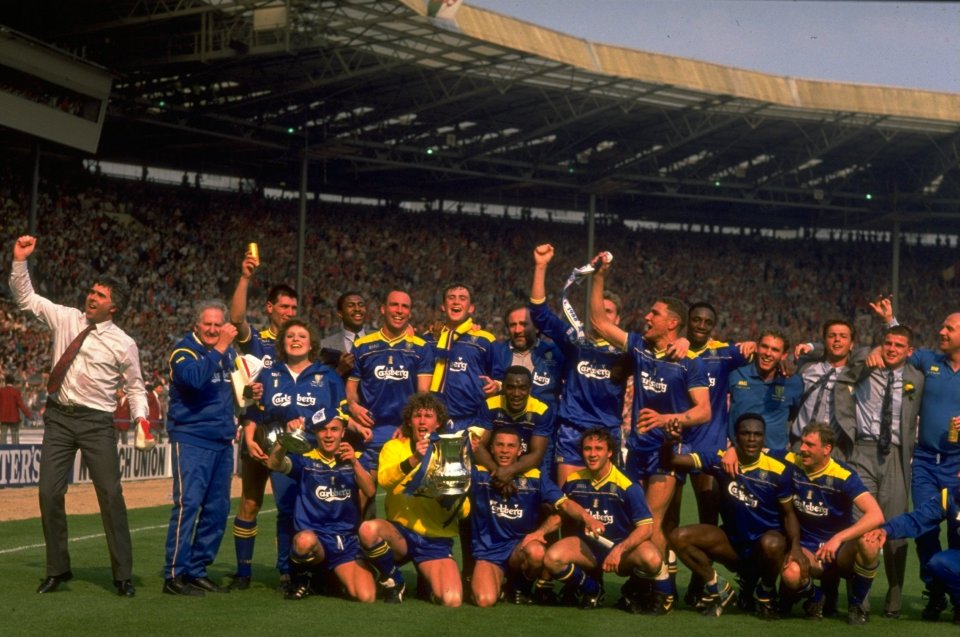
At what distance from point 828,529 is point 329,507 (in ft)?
11.3

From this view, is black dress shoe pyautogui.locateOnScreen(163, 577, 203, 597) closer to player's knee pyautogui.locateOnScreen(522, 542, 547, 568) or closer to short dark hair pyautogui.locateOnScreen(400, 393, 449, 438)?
short dark hair pyautogui.locateOnScreen(400, 393, 449, 438)

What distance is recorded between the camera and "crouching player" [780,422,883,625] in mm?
8516

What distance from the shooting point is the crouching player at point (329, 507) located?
29.5 feet

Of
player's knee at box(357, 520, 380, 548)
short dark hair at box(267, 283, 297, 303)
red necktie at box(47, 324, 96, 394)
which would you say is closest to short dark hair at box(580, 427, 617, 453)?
player's knee at box(357, 520, 380, 548)

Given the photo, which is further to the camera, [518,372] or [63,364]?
[518,372]

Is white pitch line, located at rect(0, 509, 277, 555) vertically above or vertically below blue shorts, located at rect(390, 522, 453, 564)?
below

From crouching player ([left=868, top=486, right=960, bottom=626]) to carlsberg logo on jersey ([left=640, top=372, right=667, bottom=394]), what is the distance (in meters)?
1.72

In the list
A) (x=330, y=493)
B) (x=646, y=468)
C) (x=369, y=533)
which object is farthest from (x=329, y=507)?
(x=646, y=468)

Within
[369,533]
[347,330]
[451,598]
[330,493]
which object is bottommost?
[451,598]

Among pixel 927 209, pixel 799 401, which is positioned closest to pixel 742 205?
pixel 927 209

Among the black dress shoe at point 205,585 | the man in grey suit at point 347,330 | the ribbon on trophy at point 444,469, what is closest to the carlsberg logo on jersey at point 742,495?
the ribbon on trophy at point 444,469

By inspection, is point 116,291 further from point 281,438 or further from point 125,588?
point 125,588

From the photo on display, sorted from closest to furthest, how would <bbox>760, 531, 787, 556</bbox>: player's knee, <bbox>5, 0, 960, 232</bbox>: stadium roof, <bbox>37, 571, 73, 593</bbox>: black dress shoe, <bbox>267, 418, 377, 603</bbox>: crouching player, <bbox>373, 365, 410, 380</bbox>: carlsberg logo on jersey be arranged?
<bbox>760, 531, 787, 556</bbox>: player's knee
<bbox>37, 571, 73, 593</bbox>: black dress shoe
<bbox>267, 418, 377, 603</bbox>: crouching player
<bbox>373, 365, 410, 380</bbox>: carlsberg logo on jersey
<bbox>5, 0, 960, 232</bbox>: stadium roof

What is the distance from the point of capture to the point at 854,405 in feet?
31.8
